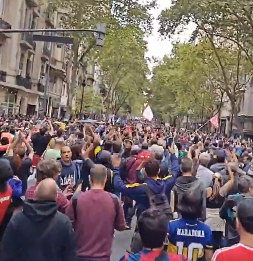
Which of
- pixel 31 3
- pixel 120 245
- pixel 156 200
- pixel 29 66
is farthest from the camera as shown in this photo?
pixel 29 66

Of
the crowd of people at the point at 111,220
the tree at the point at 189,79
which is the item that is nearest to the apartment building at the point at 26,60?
the tree at the point at 189,79

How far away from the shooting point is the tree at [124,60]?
36169 millimetres

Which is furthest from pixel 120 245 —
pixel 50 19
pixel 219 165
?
pixel 50 19

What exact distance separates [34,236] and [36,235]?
0.06ft

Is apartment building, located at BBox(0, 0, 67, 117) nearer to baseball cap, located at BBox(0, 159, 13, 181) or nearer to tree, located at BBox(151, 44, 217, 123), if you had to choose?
tree, located at BBox(151, 44, 217, 123)

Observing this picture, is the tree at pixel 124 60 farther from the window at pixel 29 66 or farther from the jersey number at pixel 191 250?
the jersey number at pixel 191 250

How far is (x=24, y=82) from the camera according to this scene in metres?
38.2

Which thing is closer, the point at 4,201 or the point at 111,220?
the point at 111,220

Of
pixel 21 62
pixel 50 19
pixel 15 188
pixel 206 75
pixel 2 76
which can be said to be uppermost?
pixel 50 19

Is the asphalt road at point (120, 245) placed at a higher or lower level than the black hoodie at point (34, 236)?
lower

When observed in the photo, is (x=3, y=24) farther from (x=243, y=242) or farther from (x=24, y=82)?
(x=243, y=242)

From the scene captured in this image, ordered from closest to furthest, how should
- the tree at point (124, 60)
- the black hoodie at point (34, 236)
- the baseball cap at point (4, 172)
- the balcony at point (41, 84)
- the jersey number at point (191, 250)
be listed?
the black hoodie at point (34, 236) < the jersey number at point (191, 250) < the baseball cap at point (4, 172) < the tree at point (124, 60) < the balcony at point (41, 84)

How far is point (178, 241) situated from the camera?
3.98 metres

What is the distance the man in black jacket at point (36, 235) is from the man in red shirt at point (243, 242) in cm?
116
